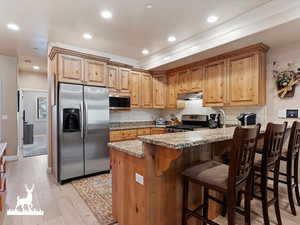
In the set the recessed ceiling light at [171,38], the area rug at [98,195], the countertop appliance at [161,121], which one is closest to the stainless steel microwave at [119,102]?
the countertop appliance at [161,121]

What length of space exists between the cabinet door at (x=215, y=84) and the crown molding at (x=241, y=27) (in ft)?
1.95

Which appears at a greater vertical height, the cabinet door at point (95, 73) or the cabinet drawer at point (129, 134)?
the cabinet door at point (95, 73)

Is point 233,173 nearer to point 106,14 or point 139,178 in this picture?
point 139,178

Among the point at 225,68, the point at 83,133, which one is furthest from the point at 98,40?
the point at 225,68

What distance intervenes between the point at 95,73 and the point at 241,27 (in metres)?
2.78

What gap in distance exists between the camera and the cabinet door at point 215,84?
374 centimetres

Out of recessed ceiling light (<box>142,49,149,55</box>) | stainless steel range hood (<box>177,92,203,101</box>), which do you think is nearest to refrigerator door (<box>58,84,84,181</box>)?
recessed ceiling light (<box>142,49,149,55</box>)

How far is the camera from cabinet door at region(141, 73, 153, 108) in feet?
16.2

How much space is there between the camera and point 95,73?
366 centimetres

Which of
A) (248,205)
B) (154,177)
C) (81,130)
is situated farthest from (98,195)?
(248,205)

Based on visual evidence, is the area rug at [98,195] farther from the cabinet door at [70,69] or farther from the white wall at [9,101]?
the white wall at [9,101]

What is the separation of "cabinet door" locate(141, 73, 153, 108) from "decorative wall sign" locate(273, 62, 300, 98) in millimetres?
2938

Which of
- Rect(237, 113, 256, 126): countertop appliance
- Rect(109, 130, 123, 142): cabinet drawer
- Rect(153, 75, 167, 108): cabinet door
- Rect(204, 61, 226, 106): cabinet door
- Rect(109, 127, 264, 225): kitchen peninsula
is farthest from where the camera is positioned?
Rect(153, 75, 167, 108): cabinet door

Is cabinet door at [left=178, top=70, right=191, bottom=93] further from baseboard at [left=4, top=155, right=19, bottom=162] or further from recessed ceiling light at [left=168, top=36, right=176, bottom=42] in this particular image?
baseboard at [left=4, top=155, right=19, bottom=162]
